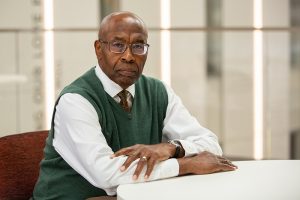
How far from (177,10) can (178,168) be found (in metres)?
3.89

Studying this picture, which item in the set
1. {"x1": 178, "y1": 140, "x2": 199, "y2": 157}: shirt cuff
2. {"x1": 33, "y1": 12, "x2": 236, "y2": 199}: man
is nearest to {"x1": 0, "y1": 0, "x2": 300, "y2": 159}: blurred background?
{"x1": 33, "y1": 12, "x2": 236, "y2": 199}: man

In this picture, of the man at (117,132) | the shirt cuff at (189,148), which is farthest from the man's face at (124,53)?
the shirt cuff at (189,148)

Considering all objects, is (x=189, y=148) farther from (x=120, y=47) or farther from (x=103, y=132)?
(x=120, y=47)

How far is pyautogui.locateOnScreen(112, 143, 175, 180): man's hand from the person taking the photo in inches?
61.2

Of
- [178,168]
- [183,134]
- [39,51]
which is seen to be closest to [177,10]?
[39,51]

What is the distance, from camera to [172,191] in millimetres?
1417

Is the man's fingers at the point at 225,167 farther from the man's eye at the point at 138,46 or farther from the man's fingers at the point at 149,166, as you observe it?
the man's eye at the point at 138,46

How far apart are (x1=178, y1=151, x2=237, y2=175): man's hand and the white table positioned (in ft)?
0.07

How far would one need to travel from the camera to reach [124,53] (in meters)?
1.81

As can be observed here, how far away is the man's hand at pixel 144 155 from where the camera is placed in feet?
5.10

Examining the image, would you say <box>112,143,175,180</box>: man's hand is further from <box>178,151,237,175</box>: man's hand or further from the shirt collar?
the shirt collar

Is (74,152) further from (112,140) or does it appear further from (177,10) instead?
(177,10)

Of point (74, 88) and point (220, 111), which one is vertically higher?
point (74, 88)

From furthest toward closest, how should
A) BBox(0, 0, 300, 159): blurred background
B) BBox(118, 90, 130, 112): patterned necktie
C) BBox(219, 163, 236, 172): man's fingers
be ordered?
BBox(0, 0, 300, 159): blurred background, BBox(118, 90, 130, 112): patterned necktie, BBox(219, 163, 236, 172): man's fingers
